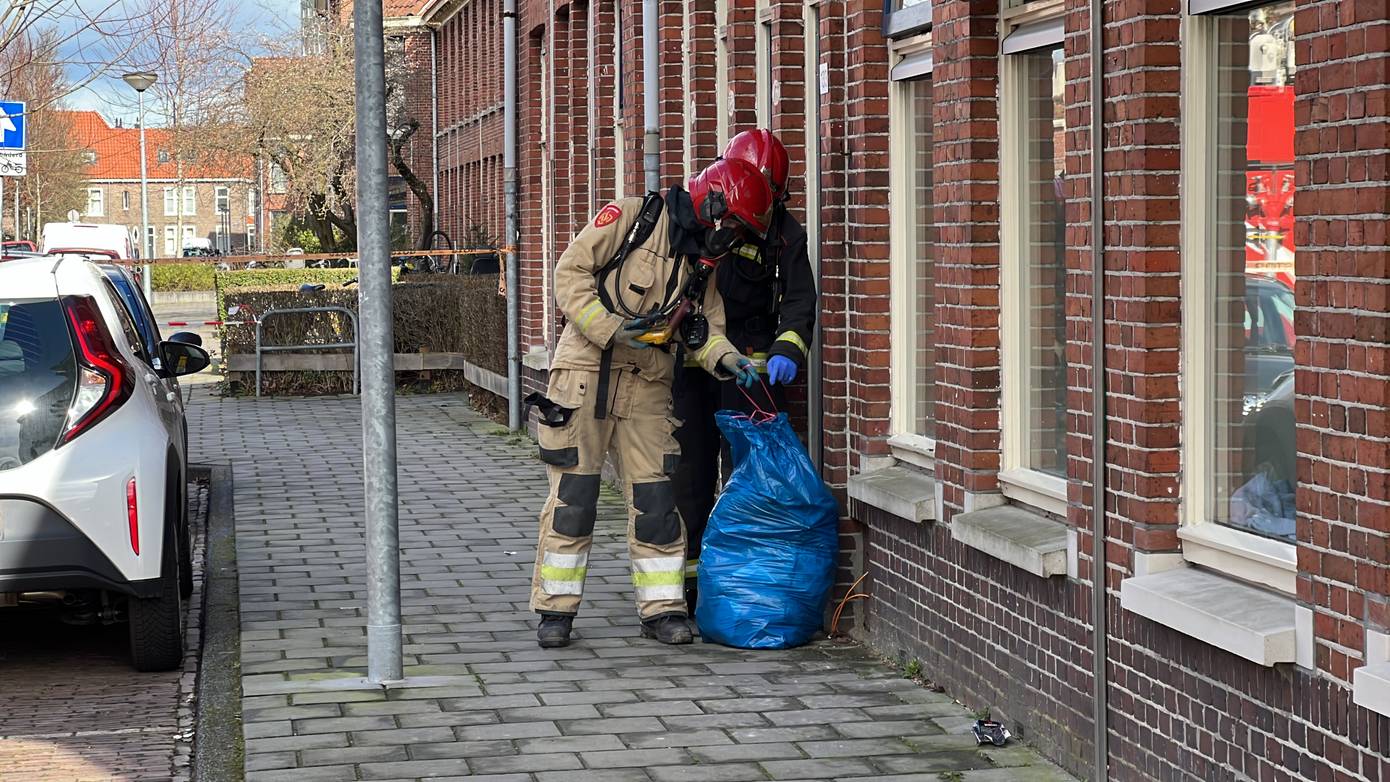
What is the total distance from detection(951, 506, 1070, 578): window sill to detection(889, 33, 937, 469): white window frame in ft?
3.46

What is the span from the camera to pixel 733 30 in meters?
10.1

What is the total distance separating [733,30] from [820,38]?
1687mm

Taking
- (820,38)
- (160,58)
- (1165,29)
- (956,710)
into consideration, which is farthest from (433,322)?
(1165,29)

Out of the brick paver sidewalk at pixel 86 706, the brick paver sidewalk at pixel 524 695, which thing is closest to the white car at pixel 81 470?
the brick paver sidewalk at pixel 86 706

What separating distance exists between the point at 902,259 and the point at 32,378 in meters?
3.51

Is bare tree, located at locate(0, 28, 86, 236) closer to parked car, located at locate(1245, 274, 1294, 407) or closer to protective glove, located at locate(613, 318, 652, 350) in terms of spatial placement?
protective glove, located at locate(613, 318, 652, 350)

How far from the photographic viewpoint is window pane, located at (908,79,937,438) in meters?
7.88

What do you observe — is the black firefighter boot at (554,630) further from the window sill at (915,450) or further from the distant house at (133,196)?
the distant house at (133,196)

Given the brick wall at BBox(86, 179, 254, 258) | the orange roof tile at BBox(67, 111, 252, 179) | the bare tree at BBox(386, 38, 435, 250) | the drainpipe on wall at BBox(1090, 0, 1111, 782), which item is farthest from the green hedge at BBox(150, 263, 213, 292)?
the drainpipe on wall at BBox(1090, 0, 1111, 782)

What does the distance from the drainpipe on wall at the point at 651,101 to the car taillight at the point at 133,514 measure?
4649 millimetres

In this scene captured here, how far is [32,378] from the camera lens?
7.68m

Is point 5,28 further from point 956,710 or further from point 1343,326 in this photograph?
point 1343,326

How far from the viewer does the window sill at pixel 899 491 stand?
7340 mm

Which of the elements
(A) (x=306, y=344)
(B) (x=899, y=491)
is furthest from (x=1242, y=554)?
(A) (x=306, y=344)
